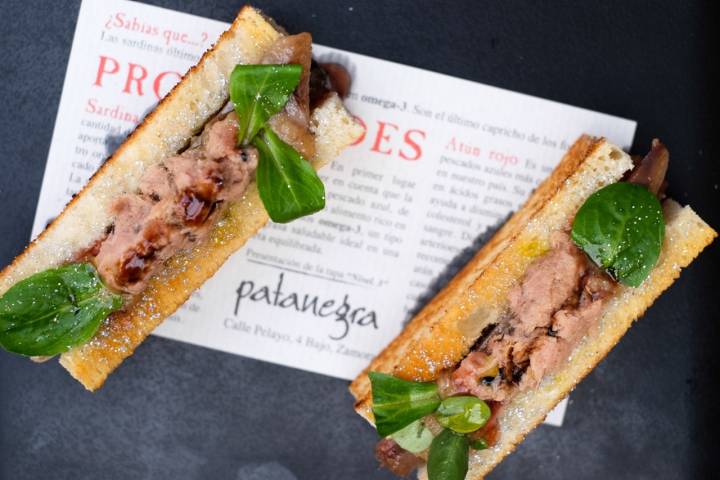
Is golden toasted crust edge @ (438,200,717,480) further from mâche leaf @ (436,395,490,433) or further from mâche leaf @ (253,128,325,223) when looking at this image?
mâche leaf @ (253,128,325,223)

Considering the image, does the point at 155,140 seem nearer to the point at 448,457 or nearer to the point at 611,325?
the point at 448,457

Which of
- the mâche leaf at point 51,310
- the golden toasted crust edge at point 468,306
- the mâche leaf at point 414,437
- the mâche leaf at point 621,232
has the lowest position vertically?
the mâche leaf at point 414,437

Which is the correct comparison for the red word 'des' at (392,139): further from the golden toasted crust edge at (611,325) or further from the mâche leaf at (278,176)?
the golden toasted crust edge at (611,325)

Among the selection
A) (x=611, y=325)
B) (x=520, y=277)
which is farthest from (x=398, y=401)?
(x=611, y=325)

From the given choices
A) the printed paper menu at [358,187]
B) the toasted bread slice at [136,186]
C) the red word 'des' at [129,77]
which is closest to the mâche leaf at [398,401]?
the printed paper menu at [358,187]

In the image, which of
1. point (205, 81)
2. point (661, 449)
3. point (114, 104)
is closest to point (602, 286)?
point (661, 449)

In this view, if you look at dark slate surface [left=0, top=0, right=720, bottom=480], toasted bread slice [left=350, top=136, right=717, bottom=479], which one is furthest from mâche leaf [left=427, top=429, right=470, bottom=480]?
dark slate surface [left=0, top=0, right=720, bottom=480]
